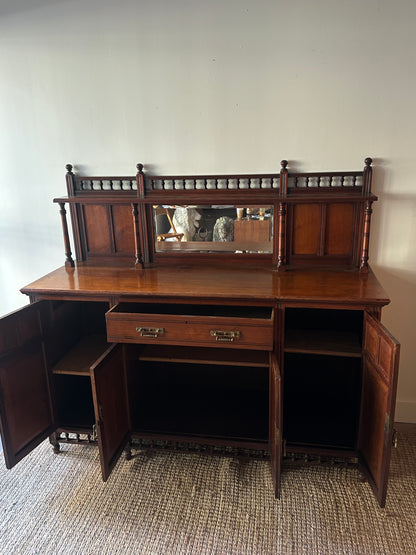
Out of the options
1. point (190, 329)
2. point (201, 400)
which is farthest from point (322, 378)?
point (190, 329)

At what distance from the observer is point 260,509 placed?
157 cm

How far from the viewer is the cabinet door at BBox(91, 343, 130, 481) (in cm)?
151

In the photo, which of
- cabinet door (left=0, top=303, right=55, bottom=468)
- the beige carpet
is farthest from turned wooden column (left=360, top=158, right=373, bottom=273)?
cabinet door (left=0, top=303, right=55, bottom=468)

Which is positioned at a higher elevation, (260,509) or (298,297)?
(298,297)

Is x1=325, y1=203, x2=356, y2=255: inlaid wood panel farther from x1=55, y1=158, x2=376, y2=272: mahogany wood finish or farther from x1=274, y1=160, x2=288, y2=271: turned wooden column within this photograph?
x1=274, y1=160, x2=288, y2=271: turned wooden column

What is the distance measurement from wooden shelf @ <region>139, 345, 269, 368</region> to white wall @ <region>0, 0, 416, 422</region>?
74 cm

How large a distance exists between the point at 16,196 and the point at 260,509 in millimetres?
1893

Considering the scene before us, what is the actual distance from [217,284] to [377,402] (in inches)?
29.7

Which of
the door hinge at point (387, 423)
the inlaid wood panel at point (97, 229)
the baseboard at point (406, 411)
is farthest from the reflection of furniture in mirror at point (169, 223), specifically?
the baseboard at point (406, 411)

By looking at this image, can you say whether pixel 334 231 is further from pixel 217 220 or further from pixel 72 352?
pixel 72 352

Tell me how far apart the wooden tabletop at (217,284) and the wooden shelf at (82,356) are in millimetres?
360

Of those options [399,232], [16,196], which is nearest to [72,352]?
[16,196]

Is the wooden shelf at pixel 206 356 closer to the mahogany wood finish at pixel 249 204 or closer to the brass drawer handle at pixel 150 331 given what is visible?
the brass drawer handle at pixel 150 331

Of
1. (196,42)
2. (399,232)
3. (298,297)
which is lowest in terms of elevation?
(298,297)
